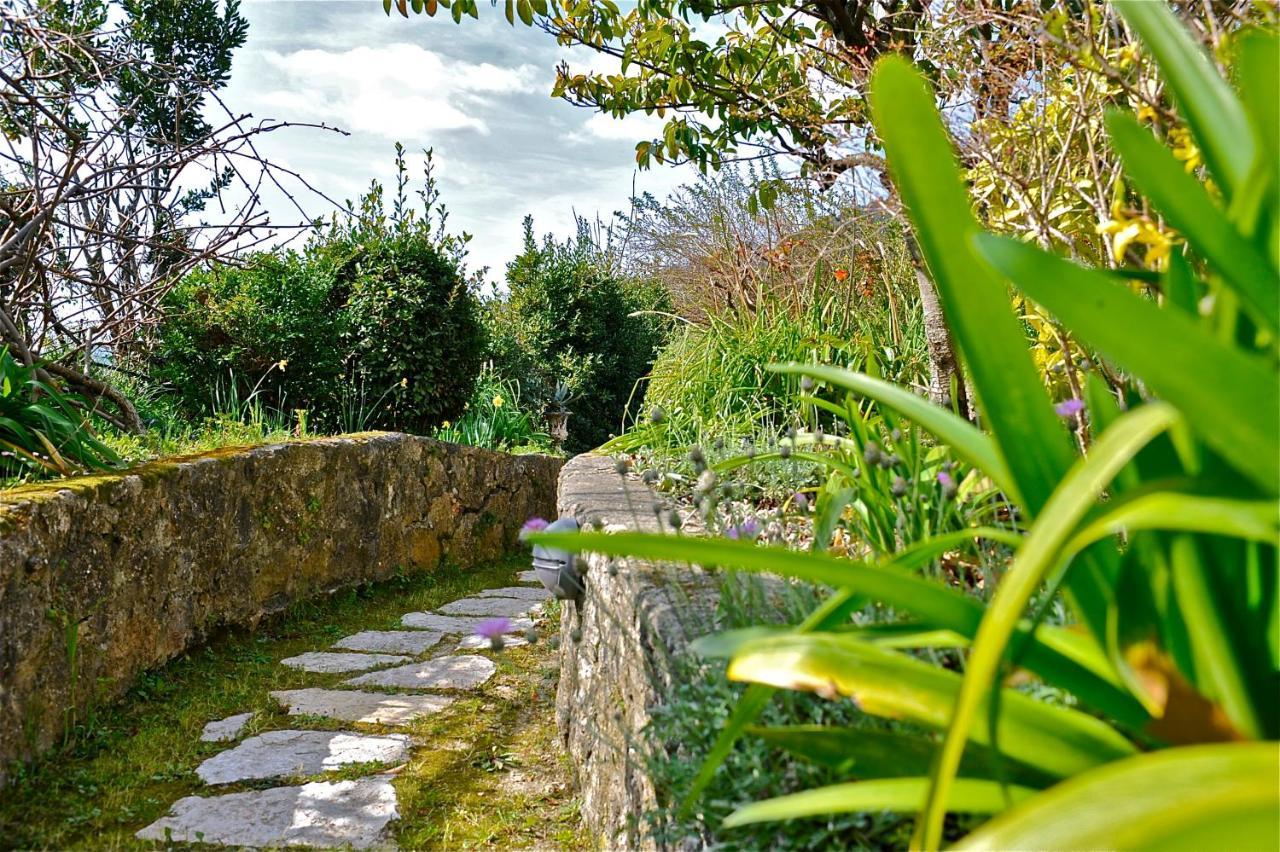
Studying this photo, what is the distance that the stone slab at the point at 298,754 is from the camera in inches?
108

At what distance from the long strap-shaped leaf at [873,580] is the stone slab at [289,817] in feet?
5.65

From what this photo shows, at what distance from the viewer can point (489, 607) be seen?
16.5 feet

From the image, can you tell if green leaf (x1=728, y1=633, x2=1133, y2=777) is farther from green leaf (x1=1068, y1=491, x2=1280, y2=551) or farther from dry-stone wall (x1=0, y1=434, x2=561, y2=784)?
dry-stone wall (x1=0, y1=434, x2=561, y2=784)

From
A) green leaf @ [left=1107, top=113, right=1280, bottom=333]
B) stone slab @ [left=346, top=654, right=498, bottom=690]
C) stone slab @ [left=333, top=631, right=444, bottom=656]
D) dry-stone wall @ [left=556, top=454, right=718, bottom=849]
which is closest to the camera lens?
green leaf @ [left=1107, top=113, right=1280, bottom=333]

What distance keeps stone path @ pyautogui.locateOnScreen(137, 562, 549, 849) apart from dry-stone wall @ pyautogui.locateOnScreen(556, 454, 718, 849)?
1.74 feet

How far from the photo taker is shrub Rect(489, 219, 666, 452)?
9.96m

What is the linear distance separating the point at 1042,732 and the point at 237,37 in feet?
46.3

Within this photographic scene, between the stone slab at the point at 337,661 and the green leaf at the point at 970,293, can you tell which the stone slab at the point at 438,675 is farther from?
the green leaf at the point at 970,293

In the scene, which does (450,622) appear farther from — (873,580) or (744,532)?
(873,580)

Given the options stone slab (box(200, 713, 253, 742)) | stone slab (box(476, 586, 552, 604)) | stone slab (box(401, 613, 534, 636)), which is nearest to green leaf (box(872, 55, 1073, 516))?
stone slab (box(200, 713, 253, 742))

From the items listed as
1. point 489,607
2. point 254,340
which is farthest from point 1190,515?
point 254,340

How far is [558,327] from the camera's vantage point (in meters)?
10.1

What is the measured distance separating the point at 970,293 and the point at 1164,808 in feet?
1.76

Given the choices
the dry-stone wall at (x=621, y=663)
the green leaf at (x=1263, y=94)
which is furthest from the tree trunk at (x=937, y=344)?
the green leaf at (x=1263, y=94)
